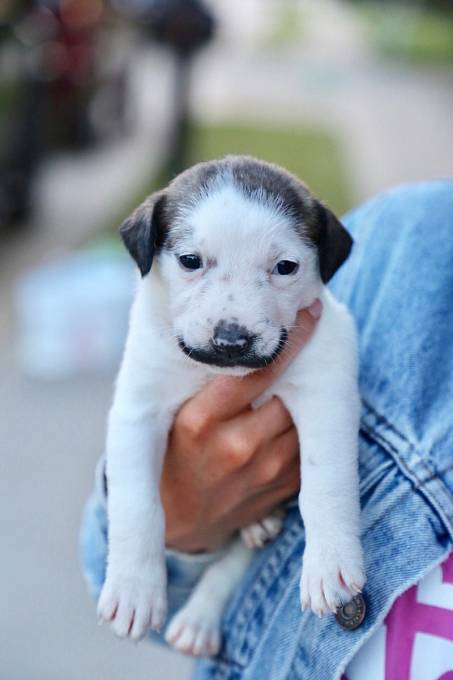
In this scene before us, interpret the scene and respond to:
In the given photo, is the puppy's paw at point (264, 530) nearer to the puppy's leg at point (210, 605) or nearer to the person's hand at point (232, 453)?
the person's hand at point (232, 453)

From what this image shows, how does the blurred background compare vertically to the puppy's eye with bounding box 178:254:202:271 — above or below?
below

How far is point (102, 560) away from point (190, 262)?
755mm

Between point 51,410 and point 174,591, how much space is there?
398 centimetres

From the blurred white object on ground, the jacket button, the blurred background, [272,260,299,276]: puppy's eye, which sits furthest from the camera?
the blurred white object on ground

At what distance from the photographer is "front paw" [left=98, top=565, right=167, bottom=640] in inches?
74.3

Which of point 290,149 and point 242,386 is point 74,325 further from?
point 290,149

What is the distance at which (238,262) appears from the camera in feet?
5.96

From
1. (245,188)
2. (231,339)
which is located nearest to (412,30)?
(245,188)

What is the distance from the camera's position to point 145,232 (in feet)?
6.43

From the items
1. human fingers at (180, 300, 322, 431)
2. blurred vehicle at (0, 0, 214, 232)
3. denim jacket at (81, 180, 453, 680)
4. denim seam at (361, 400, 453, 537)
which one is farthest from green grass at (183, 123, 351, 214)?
denim seam at (361, 400, 453, 537)

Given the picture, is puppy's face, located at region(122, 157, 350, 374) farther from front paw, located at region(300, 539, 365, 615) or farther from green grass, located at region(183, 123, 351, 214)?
green grass, located at region(183, 123, 351, 214)

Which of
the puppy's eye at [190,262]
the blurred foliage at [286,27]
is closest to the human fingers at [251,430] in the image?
the puppy's eye at [190,262]

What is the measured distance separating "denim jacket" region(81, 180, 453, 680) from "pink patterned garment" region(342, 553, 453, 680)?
0.03 meters

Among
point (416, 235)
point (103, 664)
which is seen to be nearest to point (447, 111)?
point (103, 664)
